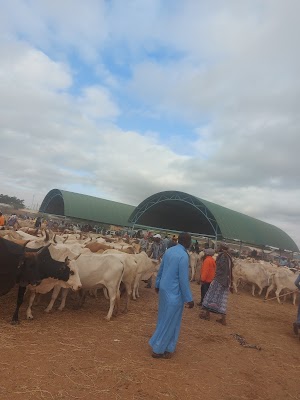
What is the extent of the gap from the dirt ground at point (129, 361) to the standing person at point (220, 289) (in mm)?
385

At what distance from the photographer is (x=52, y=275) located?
6.86 meters

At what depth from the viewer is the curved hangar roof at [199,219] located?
2945 cm

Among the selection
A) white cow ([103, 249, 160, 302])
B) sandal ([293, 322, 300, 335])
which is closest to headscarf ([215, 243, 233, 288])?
sandal ([293, 322, 300, 335])

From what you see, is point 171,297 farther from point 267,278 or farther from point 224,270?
point 267,278

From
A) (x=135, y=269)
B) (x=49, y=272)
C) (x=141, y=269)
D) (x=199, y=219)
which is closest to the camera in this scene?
(x=49, y=272)

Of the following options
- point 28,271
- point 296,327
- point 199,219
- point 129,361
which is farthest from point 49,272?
point 199,219

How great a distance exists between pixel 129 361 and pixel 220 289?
394 cm

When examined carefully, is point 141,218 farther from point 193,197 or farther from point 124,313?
point 124,313

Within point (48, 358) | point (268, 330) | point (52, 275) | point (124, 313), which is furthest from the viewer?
point (268, 330)

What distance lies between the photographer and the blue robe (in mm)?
5418

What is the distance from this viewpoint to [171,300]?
17.8 ft

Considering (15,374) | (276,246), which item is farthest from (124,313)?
(276,246)

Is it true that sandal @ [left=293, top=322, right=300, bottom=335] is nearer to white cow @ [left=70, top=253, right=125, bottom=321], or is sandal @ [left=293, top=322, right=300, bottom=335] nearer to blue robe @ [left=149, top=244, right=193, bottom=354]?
blue robe @ [left=149, top=244, right=193, bottom=354]

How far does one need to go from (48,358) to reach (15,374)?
637 millimetres
